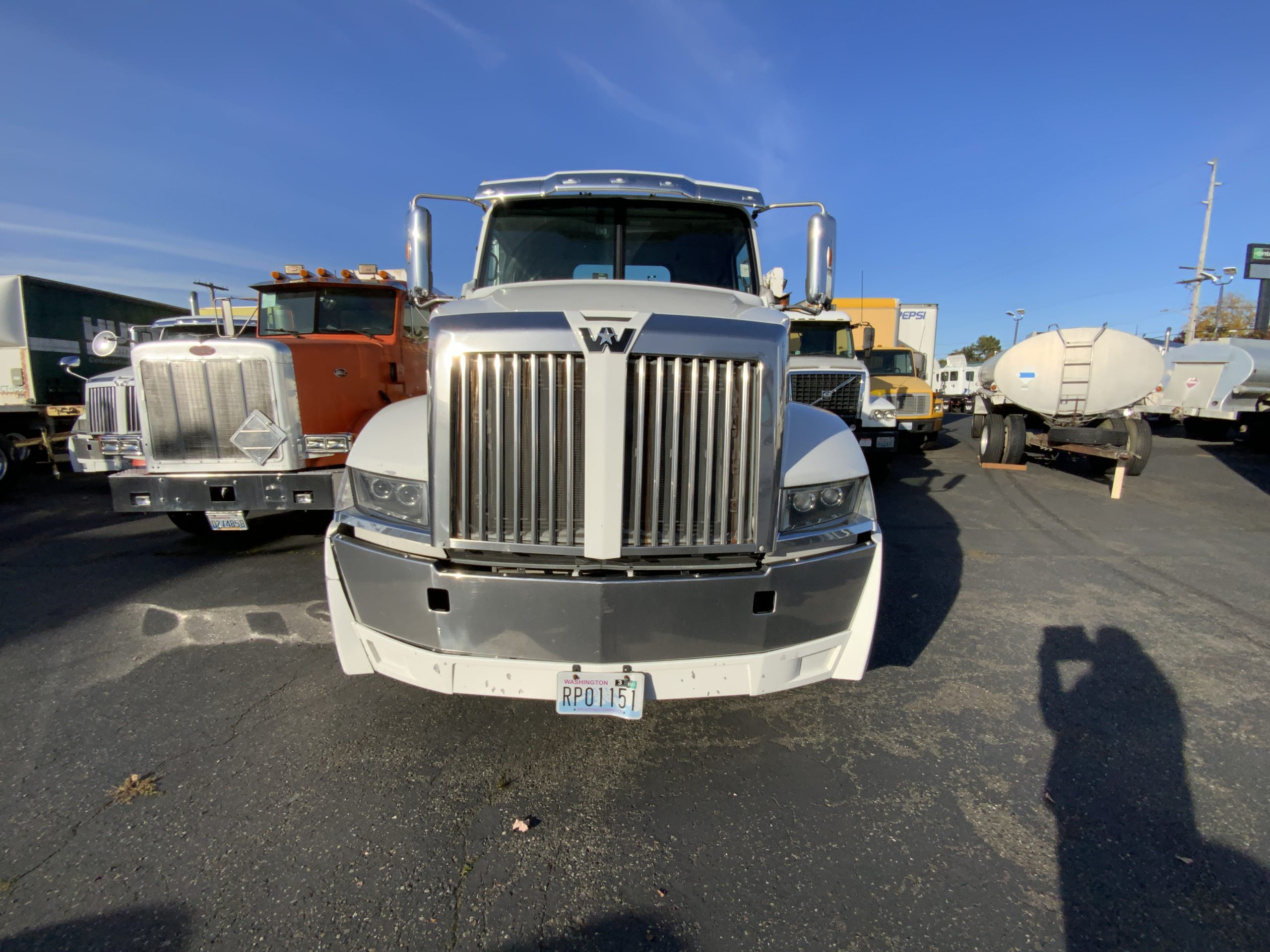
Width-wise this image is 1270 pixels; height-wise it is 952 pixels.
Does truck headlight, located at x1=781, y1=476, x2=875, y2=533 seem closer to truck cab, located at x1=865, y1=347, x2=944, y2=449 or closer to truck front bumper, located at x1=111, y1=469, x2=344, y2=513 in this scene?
truck front bumper, located at x1=111, y1=469, x2=344, y2=513

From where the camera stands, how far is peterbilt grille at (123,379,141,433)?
6059 mm

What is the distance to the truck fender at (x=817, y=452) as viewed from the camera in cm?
256

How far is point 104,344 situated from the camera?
5781mm

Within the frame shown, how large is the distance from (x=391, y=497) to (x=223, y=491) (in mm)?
3533

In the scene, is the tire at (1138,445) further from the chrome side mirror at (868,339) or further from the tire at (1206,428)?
the tire at (1206,428)

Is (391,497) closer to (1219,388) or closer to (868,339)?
(868,339)

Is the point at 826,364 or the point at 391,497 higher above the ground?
the point at 826,364

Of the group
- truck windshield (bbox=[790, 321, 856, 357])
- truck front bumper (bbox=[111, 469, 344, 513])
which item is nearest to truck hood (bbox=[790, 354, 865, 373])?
truck windshield (bbox=[790, 321, 856, 357])

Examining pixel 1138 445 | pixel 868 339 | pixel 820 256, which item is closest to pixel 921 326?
pixel 1138 445

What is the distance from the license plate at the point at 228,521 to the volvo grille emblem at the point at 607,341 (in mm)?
4423

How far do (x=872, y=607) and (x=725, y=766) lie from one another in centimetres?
96

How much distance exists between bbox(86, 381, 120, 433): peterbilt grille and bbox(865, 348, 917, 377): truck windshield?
13.2m

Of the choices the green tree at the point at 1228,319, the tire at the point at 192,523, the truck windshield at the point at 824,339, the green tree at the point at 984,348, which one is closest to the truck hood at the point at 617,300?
the tire at the point at 192,523

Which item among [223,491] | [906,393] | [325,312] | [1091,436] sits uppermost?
[325,312]
